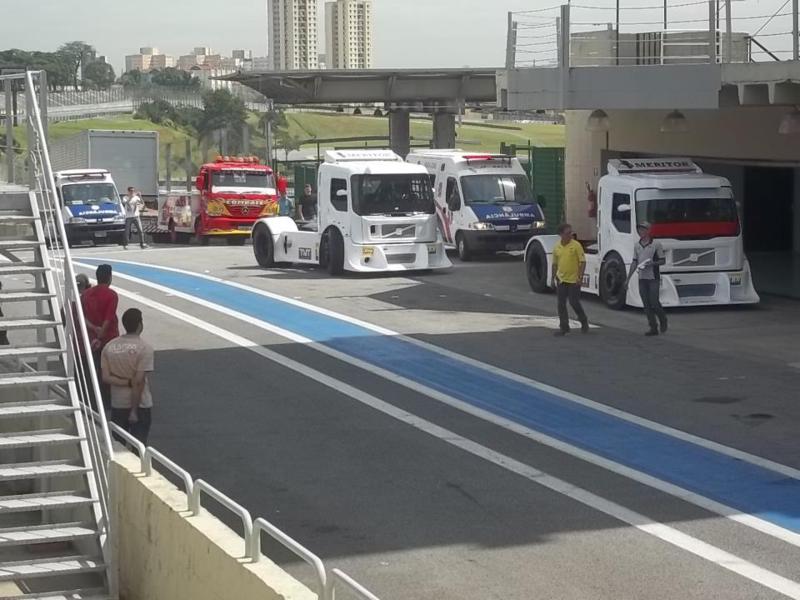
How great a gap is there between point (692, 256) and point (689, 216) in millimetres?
811

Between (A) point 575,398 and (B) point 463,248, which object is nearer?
(A) point 575,398

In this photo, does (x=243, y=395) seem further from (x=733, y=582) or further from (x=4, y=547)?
(x=733, y=582)

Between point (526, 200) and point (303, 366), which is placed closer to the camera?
point (303, 366)

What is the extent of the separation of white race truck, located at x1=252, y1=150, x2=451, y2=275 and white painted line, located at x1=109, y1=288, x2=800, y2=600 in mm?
8942

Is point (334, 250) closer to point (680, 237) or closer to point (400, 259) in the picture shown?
point (400, 259)

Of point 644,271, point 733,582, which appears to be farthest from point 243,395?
point 733,582

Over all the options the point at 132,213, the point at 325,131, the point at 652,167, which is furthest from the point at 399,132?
the point at 325,131

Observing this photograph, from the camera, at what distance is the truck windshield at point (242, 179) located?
1587 inches

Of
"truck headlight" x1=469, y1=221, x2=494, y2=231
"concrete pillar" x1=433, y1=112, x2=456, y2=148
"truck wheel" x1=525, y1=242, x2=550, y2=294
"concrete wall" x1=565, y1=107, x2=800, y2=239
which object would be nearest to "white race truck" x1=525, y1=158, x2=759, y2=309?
"truck wheel" x1=525, y1=242, x2=550, y2=294

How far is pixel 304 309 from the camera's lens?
26016mm

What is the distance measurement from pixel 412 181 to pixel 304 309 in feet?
19.9

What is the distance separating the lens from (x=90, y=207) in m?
41.0

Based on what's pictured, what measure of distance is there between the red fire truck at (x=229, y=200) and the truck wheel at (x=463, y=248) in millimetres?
8166

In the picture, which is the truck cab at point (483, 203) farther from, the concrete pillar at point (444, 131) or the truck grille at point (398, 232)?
the concrete pillar at point (444, 131)
